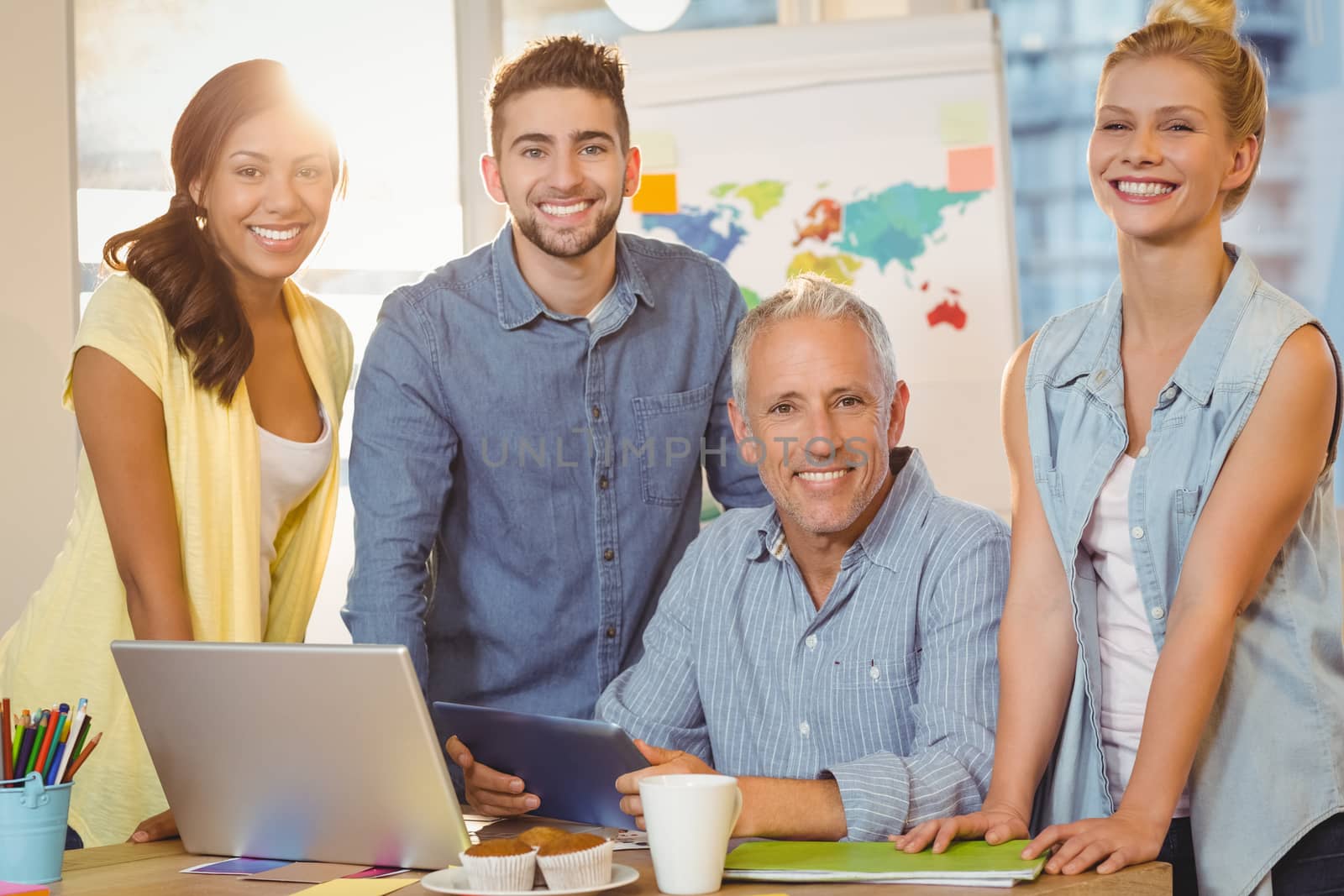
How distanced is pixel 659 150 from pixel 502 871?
242 centimetres

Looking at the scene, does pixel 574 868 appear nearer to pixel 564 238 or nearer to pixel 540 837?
pixel 540 837

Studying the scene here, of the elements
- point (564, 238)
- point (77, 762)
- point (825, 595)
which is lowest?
point (77, 762)

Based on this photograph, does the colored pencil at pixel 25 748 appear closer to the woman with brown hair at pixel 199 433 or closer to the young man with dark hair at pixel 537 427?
the woman with brown hair at pixel 199 433

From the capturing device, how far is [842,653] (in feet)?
5.44

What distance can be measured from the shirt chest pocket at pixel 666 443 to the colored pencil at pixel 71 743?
0.97m

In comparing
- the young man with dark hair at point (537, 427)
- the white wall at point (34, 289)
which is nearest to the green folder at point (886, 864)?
the young man with dark hair at point (537, 427)

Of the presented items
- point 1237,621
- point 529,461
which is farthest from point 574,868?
point 529,461

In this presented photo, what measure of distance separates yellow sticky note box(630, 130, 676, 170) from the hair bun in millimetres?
1784

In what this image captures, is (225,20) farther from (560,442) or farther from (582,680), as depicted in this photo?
(582,680)

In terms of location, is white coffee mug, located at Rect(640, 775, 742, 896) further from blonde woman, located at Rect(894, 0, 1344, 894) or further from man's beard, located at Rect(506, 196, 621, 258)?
man's beard, located at Rect(506, 196, 621, 258)

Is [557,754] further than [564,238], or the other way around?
[564,238]

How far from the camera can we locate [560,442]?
7.09 ft

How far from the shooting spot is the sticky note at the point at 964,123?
3.17 m

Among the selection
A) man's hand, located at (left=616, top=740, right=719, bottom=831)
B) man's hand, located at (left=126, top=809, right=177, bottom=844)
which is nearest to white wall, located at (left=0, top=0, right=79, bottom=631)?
man's hand, located at (left=126, top=809, right=177, bottom=844)
